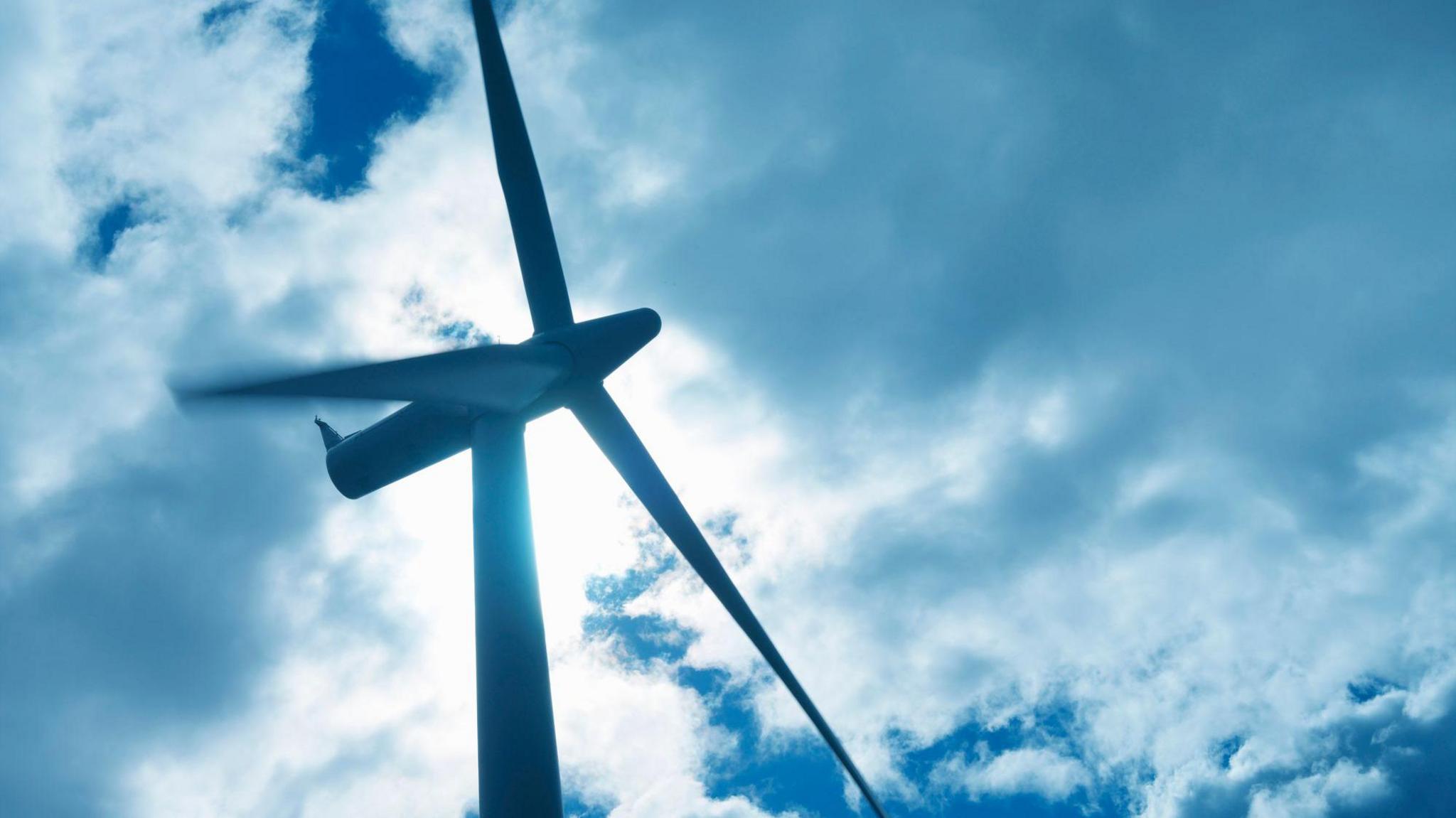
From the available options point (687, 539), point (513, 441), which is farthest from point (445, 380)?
point (687, 539)

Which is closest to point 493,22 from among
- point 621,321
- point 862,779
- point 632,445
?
point 621,321

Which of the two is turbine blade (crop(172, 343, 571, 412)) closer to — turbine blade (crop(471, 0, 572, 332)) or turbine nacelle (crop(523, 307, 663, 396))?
turbine nacelle (crop(523, 307, 663, 396))

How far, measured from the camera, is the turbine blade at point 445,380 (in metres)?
13.2

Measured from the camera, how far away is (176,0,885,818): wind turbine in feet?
45.2

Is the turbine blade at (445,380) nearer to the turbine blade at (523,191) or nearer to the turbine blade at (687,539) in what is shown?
the turbine blade at (523,191)

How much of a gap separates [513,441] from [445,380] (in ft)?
9.40

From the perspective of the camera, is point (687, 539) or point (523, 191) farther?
point (687, 539)

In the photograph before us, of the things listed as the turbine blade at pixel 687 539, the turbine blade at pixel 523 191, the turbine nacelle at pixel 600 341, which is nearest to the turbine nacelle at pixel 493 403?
the turbine nacelle at pixel 600 341

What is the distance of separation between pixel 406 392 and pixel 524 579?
14.0ft

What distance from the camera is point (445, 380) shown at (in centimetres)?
1519

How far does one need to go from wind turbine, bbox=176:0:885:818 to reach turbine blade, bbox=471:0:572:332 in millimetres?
30

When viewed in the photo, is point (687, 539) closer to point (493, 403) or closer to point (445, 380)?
point (493, 403)

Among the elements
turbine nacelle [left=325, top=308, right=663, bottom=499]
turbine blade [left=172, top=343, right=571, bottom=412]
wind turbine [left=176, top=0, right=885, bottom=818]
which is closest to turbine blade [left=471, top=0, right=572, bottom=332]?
wind turbine [left=176, top=0, right=885, bottom=818]

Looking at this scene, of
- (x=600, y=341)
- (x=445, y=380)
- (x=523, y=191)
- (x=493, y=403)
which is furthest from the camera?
(x=523, y=191)
